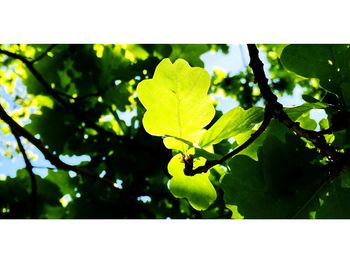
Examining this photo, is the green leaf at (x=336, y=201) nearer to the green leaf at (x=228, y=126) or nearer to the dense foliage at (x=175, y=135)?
the dense foliage at (x=175, y=135)

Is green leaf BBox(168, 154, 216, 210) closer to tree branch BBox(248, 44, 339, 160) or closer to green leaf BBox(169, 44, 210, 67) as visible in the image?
tree branch BBox(248, 44, 339, 160)

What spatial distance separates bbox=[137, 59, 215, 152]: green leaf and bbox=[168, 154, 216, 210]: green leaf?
0.62ft

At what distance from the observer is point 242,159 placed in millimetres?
1142

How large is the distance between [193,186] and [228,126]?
0.87 ft

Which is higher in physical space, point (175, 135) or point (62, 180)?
point (62, 180)

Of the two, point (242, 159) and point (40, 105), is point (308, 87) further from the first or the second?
point (242, 159)

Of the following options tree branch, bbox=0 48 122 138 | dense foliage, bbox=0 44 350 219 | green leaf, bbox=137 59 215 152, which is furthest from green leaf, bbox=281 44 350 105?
tree branch, bbox=0 48 122 138

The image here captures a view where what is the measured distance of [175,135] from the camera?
Result: 3.16 ft

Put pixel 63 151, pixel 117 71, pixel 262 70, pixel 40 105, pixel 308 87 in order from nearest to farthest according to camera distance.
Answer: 1. pixel 262 70
2. pixel 117 71
3. pixel 63 151
4. pixel 40 105
5. pixel 308 87

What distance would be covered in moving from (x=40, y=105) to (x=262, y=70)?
212 cm

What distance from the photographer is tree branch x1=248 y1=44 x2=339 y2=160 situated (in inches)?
38.4

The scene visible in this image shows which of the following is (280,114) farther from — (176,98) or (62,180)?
(62,180)

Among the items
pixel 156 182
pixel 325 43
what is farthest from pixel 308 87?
pixel 325 43

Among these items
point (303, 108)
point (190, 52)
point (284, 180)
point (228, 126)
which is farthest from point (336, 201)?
point (190, 52)
